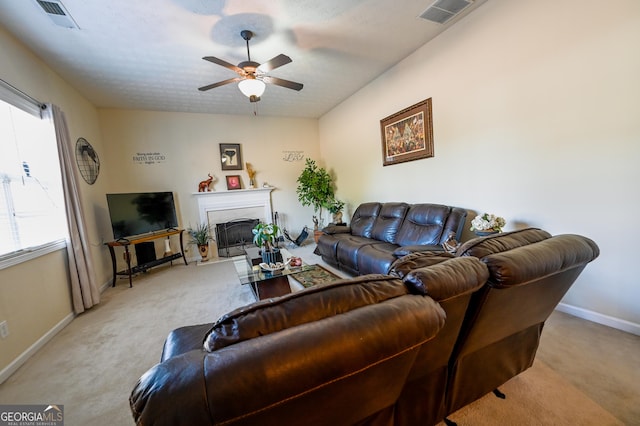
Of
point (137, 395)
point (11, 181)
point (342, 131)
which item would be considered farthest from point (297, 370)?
point (342, 131)

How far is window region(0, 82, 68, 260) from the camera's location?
84.3 inches

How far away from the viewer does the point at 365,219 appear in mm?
3939

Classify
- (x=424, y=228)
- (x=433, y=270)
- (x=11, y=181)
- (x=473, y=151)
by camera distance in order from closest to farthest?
(x=433, y=270) → (x=11, y=181) → (x=473, y=151) → (x=424, y=228)

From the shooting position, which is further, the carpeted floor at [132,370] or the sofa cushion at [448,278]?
the carpeted floor at [132,370]

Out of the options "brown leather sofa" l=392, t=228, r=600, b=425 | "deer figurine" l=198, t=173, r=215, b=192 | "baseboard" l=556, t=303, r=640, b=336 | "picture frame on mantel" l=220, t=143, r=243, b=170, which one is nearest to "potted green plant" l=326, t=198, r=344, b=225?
"picture frame on mantel" l=220, t=143, r=243, b=170

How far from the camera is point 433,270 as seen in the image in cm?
88

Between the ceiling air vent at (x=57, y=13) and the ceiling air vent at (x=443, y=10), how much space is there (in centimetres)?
318

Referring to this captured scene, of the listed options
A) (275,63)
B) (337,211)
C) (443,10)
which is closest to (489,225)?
(443,10)

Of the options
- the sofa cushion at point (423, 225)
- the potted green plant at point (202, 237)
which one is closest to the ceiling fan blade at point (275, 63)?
the sofa cushion at point (423, 225)

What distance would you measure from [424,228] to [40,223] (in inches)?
160

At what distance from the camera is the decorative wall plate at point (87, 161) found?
338cm

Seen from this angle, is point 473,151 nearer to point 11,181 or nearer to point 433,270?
point 433,270

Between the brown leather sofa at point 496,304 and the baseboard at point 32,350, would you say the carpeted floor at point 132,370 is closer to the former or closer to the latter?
the baseboard at point 32,350

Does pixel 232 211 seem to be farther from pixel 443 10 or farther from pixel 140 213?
pixel 443 10
